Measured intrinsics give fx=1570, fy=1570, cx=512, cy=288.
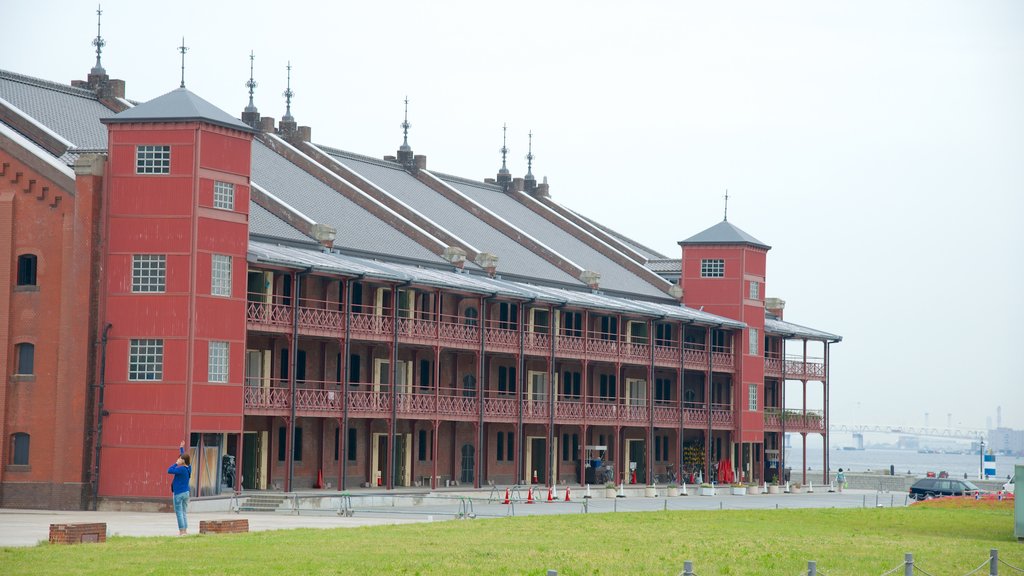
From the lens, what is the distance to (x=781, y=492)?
76.6 m

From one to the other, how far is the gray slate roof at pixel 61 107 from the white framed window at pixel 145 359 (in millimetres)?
9168

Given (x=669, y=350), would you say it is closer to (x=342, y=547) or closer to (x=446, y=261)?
(x=446, y=261)

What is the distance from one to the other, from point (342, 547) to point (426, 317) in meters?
33.4

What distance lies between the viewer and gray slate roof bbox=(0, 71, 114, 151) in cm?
5725

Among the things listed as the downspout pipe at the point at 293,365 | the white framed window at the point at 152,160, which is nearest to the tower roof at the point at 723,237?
the downspout pipe at the point at 293,365

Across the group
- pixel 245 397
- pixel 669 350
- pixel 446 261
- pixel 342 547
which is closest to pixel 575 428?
pixel 669 350

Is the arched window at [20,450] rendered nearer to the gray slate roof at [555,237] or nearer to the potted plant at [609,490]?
the potted plant at [609,490]

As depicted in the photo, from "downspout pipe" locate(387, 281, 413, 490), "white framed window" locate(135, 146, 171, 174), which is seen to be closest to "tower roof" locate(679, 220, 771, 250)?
"downspout pipe" locate(387, 281, 413, 490)

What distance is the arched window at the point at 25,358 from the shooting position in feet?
166

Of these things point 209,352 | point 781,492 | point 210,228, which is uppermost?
point 210,228

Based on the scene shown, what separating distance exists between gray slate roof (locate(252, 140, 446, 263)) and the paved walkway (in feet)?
38.0

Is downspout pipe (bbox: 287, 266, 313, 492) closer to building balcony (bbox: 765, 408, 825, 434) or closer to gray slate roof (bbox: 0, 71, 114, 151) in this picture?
gray slate roof (bbox: 0, 71, 114, 151)

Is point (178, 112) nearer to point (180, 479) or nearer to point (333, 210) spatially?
point (333, 210)

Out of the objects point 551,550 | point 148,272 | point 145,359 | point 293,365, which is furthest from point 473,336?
point 551,550
